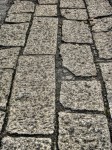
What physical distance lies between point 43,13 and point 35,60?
4.12 ft

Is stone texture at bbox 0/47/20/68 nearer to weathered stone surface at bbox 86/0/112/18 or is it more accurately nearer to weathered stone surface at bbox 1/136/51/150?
weathered stone surface at bbox 1/136/51/150

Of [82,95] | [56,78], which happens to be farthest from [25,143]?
[56,78]

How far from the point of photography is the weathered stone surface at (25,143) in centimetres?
204

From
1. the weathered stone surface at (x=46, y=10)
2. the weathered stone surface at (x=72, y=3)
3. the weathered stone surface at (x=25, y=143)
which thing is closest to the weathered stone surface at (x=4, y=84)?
the weathered stone surface at (x=25, y=143)

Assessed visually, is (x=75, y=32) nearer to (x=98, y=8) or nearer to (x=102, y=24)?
(x=102, y=24)

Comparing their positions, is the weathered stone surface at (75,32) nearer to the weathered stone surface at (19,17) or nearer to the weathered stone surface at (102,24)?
the weathered stone surface at (102,24)

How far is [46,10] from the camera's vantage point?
165 inches

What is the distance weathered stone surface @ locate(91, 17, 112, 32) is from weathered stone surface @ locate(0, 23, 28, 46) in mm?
807

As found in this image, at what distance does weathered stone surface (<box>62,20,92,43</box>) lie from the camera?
345 cm

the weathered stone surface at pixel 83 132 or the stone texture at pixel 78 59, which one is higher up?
the weathered stone surface at pixel 83 132

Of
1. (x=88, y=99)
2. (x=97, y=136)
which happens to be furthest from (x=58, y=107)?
(x=97, y=136)

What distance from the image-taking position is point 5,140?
6.91 ft

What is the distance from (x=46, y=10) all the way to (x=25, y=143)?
8.15 feet

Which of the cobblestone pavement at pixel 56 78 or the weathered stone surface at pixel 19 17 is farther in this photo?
the weathered stone surface at pixel 19 17
